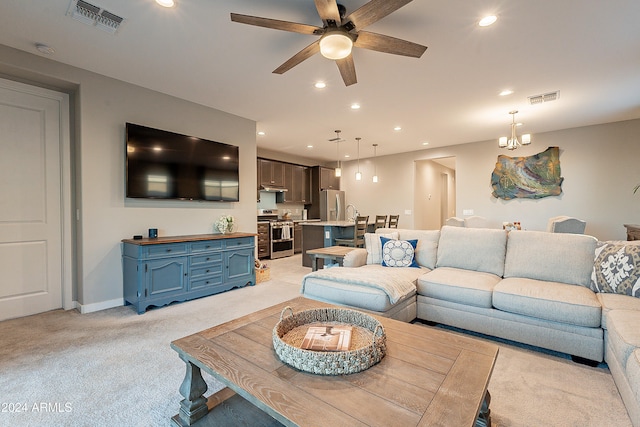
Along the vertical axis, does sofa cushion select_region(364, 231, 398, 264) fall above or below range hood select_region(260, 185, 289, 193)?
below

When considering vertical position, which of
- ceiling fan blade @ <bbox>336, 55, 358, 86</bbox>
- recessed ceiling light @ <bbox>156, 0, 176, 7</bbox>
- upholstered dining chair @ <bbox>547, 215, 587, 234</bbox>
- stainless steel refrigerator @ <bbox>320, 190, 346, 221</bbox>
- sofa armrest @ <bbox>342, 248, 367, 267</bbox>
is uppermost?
recessed ceiling light @ <bbox>156, 0, 176, 7</bbox>

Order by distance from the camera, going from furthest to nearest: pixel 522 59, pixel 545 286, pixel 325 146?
pixel 325 146 → pixel 522 59 → pixel 545 286

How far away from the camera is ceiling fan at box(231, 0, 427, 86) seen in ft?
5.76

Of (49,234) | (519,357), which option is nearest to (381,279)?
(519,357)

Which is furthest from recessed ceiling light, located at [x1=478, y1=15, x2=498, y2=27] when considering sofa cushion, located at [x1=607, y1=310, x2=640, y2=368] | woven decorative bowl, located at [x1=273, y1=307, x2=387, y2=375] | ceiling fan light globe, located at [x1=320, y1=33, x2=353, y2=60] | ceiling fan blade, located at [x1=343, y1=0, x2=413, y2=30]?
woven decorative bowl, located at [x1=273, y1=307, x2=387, y2=375]

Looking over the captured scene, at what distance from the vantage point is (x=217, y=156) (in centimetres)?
416

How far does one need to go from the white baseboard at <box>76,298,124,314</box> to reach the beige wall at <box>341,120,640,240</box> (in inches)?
223

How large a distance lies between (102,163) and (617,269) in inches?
198

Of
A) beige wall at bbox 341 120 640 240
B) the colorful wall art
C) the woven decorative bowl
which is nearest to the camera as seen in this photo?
the woven decorative bowl

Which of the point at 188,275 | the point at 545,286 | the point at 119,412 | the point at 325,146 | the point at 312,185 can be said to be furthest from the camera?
the point at 312,185

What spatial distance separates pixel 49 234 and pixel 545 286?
16.4 ft

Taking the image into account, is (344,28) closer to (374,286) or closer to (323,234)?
(374,286)

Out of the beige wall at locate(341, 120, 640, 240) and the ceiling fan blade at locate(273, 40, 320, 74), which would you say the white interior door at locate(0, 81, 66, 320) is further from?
the beige wall at locate(341, 120, 640, 240)

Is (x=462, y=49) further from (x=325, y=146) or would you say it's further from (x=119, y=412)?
(x=325, y=146)
